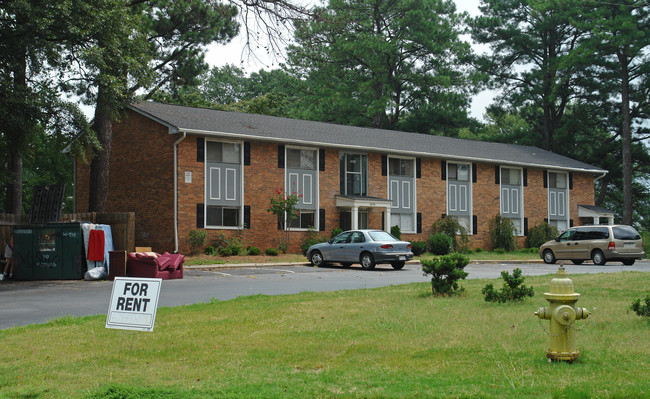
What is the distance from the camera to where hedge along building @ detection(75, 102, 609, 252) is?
105ft

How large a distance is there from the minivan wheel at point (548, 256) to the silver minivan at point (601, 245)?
12.3 inches

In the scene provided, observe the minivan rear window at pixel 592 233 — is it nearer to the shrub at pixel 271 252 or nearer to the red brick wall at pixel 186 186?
the red brick wall at pixel 186 186

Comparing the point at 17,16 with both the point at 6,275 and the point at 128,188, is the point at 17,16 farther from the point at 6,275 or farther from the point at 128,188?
the point at 128,188

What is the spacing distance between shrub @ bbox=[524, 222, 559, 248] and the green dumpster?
28.8 m

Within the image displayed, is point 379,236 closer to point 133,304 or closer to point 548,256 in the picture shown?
point 548,256

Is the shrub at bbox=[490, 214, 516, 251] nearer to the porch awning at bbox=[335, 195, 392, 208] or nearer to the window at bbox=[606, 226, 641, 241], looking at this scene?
the porch awning at bbox=[335, 195, 392, 208]

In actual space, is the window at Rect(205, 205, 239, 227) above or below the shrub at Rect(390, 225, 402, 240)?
above

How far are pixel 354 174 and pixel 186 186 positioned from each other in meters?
9.74

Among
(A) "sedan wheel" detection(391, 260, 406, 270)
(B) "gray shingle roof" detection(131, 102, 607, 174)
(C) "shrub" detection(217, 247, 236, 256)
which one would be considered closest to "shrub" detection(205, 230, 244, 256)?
(C) "shrub" detection(217, 247, 236, 256)

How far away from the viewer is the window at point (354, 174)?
121 ft

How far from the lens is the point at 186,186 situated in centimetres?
3150

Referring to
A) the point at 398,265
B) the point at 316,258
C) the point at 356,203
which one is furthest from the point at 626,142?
the point at 316,258

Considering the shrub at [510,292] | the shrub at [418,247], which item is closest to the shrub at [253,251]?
the shrub at [418,247]

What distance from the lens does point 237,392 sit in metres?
6.11
